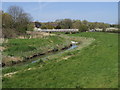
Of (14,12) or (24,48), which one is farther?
(14,12)

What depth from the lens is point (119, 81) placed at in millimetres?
7453

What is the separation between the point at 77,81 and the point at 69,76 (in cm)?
97

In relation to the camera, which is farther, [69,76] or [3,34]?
[3,34]

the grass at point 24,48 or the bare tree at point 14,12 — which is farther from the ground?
the bare tree at point 14,12

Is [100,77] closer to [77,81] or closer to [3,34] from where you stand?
[77,81]

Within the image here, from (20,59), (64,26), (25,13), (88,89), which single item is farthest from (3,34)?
(64,26)

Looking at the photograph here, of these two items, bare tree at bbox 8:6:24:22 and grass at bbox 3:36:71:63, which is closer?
grass at bbox 3:36:71:63

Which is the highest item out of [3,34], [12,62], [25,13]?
[25,13]

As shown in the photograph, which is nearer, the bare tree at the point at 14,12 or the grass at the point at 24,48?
the grass at the point at 24,48

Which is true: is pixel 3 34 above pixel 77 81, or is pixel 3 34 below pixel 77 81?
above

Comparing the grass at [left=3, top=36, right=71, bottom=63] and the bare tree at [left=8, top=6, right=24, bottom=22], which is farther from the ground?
the bare tree at [left=8, top=6, right=24, bottom=22]

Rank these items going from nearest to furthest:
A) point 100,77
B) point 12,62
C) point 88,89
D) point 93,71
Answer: point 88,89, point 100,77, point 93,71, point 12,62

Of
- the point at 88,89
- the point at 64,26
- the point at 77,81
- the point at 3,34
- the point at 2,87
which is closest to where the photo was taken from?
the point at 88,89

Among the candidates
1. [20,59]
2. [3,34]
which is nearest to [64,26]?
[3,34]
